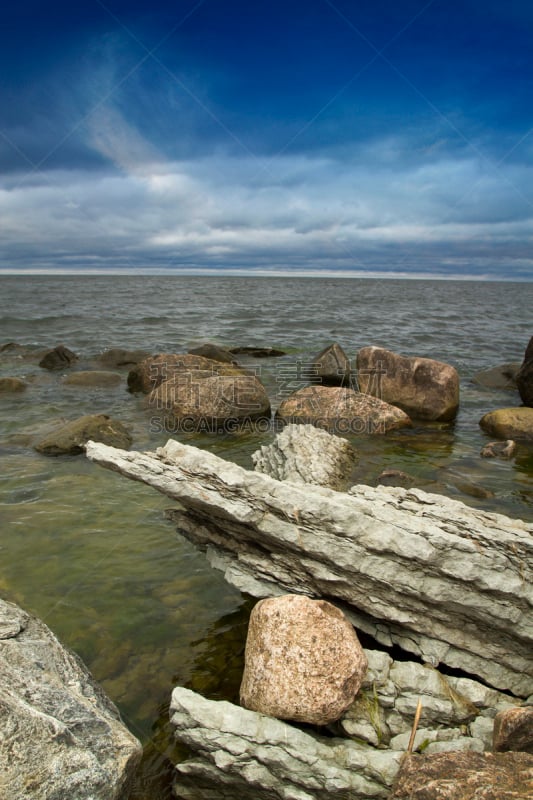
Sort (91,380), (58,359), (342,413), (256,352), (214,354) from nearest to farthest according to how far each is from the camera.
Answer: (342,413)
(91,380)
(214,354)
(58,359)
(256,352)

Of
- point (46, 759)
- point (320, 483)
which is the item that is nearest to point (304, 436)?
point (320, 483)

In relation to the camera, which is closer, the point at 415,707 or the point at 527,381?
the point at 415,707

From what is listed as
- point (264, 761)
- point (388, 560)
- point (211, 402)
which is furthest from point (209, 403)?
point (264, 761)

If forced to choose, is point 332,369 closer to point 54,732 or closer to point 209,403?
point 209,403

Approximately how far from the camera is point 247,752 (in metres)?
2.94

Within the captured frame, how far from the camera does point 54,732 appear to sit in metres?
2.46

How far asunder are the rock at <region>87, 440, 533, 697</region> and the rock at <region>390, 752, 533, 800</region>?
1.08 meters

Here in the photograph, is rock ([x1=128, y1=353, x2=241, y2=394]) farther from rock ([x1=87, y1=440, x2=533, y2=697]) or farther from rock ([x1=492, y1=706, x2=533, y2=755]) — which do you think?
rock ([x1=492, y1=706, x2=533, y2=755])

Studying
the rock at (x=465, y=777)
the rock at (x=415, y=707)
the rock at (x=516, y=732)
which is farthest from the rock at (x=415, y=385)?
the rock at (x=465, y=777)

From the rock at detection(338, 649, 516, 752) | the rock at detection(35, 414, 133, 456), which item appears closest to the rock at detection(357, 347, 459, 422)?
the rock at detection(35, 414, 133, 456)

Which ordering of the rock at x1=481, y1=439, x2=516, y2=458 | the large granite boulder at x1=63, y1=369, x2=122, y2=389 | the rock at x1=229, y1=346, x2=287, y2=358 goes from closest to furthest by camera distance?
the rock at x1=481, y1=439, x2=516, y2=458, the large granite boulder at x1=63, y1=369, x2=122, y2=389, the rock at x1=229, y1=346, x2=287, y2=358

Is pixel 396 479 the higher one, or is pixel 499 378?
pixel 499 378

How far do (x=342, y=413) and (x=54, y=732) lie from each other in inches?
357

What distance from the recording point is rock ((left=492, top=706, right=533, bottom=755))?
2.87 metres
